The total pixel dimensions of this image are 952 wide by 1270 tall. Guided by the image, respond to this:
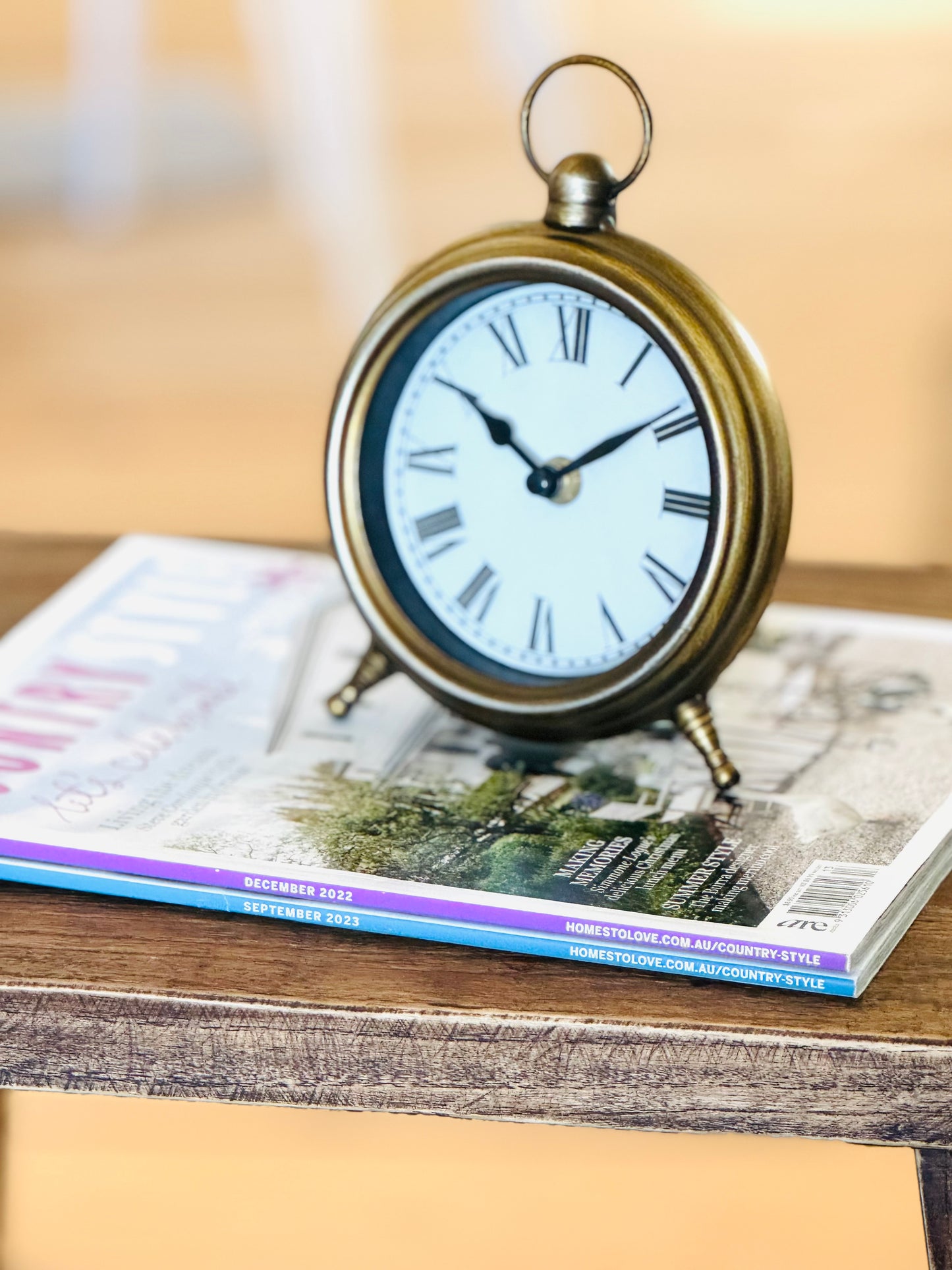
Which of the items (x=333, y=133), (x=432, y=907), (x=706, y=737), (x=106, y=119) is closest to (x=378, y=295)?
(x=333, y=133)

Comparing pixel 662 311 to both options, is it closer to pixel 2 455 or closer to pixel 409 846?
pixel 409 846

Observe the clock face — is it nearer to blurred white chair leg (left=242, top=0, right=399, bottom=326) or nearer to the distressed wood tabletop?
the distressed wood tabletop

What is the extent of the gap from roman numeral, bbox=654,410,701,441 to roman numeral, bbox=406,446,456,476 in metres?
0.11

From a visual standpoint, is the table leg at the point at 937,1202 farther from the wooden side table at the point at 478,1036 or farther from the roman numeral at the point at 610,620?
the roman numeral at the point at 610,620

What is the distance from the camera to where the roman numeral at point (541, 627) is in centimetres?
81

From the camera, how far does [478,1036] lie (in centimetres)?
63

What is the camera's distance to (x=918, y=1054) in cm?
61

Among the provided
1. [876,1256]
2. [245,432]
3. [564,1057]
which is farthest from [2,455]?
[564,1057]

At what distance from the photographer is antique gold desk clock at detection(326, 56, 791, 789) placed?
0.75 m

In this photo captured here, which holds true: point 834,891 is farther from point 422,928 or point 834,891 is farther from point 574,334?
point 574,334

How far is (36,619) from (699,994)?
0.52 m

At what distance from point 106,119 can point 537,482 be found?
3274mm

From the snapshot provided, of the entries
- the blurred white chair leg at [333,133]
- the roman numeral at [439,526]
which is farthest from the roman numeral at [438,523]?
the blurred white chair leg at [333,133]

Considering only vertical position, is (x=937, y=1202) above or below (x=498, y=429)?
below
